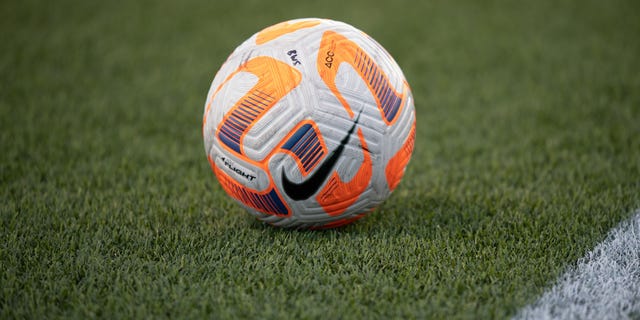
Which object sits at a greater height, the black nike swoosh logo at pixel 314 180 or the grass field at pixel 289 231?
the black nike swoosh logo at pixel 314 180

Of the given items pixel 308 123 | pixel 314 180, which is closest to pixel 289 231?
pixel 314 180

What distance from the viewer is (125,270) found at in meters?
2.82

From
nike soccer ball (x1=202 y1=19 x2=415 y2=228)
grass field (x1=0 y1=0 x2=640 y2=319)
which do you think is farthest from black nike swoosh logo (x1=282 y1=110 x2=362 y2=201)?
grass field (x1=0 y1=0 x2=640 y2=319)

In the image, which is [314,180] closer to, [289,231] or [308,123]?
[308,123]

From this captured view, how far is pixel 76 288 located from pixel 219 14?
21.2 feet

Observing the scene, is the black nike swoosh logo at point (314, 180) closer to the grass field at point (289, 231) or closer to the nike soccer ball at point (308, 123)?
the nike soccer ball at point (308, 123)

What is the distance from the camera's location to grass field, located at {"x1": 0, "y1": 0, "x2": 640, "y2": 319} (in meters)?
2.67

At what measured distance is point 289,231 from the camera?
10.5ft

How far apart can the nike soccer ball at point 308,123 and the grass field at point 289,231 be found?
0.90 ft

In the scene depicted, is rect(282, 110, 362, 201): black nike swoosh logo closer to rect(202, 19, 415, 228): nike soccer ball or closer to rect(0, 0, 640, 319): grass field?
rect(202, 19, 415, 228): nike soccer ball

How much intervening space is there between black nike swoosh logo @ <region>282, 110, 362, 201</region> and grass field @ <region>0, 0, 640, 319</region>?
0.29 metres

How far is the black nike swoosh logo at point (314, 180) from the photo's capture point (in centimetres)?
285

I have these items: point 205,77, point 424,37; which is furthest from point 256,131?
point 424,37

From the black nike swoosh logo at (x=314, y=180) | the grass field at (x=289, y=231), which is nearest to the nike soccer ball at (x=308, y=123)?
the black nike swoosh logo at (x=314, y=180)
